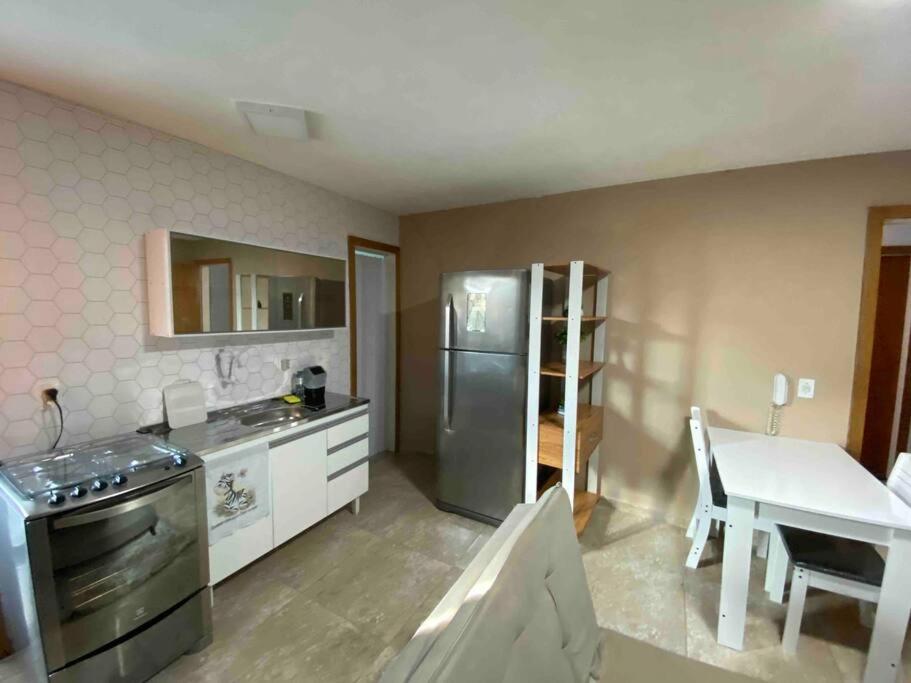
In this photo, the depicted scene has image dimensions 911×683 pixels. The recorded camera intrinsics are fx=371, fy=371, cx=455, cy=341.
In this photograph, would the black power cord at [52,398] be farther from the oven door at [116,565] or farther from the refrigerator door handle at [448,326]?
the refrigerator door handle at [448,326]

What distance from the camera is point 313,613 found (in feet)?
6.19

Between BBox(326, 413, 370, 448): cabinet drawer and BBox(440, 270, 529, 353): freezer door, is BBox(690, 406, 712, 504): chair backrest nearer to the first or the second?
BBox(440, 270, 529, 353): freezer door

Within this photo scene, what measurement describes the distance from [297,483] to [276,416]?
1.58ft

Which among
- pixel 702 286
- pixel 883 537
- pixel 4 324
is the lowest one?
pixel 883 537

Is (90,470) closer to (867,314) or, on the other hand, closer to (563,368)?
(563,368)

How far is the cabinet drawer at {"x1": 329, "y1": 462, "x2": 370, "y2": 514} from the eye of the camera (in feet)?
8.15

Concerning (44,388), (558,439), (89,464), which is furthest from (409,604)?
(44,388)

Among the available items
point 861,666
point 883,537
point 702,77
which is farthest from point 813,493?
point 702,77

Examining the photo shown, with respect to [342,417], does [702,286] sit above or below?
above

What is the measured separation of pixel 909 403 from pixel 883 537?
9.46ft

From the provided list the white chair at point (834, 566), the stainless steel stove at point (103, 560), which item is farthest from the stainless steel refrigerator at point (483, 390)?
the stainless steel stove at point (103, 560)

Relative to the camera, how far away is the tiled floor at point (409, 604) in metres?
1.63

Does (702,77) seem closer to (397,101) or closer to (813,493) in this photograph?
(397,101)

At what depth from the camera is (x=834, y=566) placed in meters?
1.60
